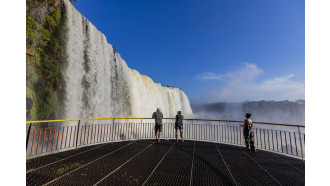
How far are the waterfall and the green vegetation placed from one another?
64cm

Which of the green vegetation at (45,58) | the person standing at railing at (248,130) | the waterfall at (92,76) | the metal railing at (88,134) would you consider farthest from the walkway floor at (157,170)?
the waterfall at (92,76)

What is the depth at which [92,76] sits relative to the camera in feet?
41.0

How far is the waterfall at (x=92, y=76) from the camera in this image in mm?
11117

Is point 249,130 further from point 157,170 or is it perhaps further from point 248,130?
point 157,170

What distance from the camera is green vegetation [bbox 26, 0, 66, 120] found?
9.76 m

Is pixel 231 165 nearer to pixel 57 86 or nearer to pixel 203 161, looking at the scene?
pixel 203 161

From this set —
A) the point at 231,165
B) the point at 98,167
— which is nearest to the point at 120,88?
the point at 98,167

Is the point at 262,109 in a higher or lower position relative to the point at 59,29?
lower

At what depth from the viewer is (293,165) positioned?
515cm

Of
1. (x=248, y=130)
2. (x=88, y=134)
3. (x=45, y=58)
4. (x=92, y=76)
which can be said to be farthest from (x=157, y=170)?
(x=45, y=58)

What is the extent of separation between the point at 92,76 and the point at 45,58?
3.33 m

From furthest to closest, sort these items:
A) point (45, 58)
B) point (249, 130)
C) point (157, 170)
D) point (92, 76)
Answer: point (92, 76)
point (45, 58)
point (249, 130)
point (157, 170)

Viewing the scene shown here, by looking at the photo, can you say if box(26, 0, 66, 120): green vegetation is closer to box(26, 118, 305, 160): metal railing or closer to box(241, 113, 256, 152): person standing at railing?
box(26, 118, 305, 160): metal railing

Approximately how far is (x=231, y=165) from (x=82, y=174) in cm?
451
